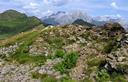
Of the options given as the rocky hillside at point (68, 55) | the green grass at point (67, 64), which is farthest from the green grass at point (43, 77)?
the green grass at point (67, 64)

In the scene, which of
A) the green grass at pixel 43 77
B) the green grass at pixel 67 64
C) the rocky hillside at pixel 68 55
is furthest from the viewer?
the green grass at pixel 67 64

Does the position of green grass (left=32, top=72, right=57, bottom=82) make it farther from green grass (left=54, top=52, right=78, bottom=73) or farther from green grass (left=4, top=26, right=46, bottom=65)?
green grass (left=4, top=26, right=46, bottom=65)

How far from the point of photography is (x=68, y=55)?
148ft

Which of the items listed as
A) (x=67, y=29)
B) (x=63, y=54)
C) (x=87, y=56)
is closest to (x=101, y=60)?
(x=87, y=56)

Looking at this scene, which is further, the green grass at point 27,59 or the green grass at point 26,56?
the green grass at point 26,56

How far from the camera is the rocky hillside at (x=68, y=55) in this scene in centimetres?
4141

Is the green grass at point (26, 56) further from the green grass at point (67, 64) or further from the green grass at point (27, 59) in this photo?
the green grass at point (67, 64)

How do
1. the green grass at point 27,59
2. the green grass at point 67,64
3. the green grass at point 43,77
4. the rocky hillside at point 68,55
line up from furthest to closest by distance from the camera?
1. the green grass at point 27,59
2. the green grass at point 67,64
3. the rocky hillside at point 68,55
4. the green grass at point 43,77

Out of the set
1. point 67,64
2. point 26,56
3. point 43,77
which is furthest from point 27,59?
point 67,64

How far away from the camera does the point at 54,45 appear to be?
2026 inches

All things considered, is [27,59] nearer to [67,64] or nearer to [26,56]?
[26,56]

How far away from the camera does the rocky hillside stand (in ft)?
136

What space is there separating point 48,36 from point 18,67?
10106mm

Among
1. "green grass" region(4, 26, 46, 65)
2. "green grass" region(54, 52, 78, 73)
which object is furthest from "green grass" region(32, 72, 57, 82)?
"green grass" region(4, 26, 46, 65)
